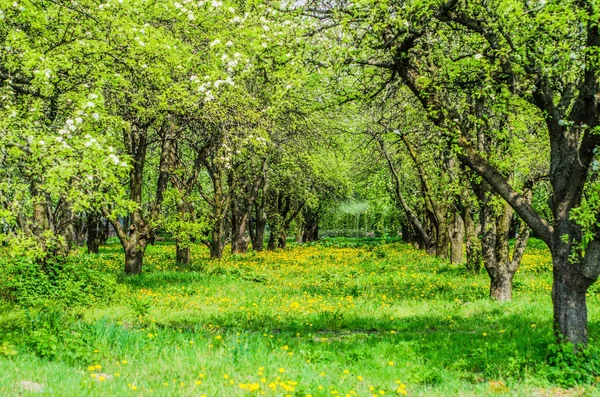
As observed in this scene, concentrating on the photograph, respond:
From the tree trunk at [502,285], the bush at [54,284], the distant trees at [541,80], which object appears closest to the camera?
the distant trees at [541,80]

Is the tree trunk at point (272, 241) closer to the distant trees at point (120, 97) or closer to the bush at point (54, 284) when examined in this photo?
the distant trees at point (120, 97)

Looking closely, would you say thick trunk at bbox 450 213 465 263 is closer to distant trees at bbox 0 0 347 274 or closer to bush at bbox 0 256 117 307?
distant trees at bbox 0 0 347 274

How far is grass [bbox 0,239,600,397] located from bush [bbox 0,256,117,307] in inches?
13.8

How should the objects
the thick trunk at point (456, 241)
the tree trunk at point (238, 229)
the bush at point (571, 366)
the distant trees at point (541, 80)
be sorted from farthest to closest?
1. the tree trunk at point (238, 229)
2. the thick trunk at point (456, 241)
3. the distant trees at point (541, 80)
4. the bush at point (571, 366)

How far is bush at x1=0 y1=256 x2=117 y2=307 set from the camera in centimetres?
1189

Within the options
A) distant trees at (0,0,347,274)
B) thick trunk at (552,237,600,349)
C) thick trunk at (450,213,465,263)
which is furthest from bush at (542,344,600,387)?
thick trunk at (450,213,465,263)

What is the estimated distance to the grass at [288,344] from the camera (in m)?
6.23

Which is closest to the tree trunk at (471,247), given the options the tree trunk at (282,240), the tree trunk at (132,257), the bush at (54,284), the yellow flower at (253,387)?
the tree trunk at (132,257)

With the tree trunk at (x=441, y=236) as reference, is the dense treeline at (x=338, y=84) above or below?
above

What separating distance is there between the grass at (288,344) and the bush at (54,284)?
0.35 meters

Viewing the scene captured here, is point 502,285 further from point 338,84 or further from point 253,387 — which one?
point 253,387

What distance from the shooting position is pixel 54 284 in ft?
41.3

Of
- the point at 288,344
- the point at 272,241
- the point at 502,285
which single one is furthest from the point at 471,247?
the point at 272,241

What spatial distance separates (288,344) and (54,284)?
719cm
